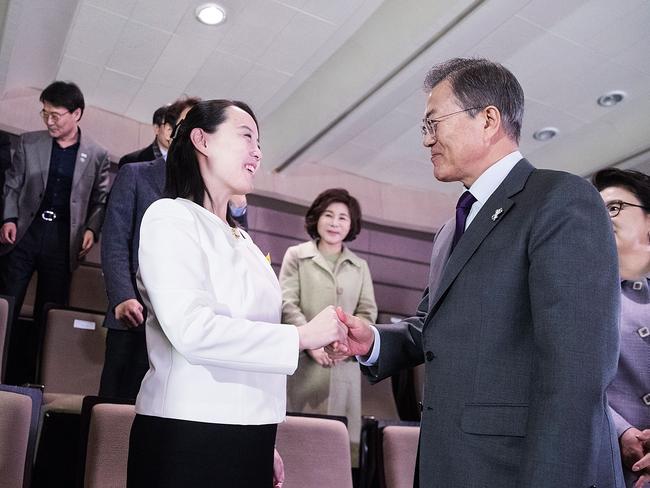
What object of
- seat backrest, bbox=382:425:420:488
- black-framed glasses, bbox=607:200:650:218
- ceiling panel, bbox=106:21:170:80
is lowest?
seat backrest, bbox=382:425:420:488

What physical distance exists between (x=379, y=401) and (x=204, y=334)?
71.7 inches

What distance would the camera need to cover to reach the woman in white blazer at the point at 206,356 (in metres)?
0.81

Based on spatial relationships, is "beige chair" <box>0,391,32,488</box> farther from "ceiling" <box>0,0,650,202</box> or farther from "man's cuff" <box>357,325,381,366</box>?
"ceiling" <box>0,0,650,202</box>

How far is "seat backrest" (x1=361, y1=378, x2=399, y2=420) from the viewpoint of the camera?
247 cm

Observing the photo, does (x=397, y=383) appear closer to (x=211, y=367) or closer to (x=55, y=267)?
(x=55, y=267)

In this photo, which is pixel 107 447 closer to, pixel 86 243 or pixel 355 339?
pixel 355 339

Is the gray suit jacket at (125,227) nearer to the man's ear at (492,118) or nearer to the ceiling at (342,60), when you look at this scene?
the man's ear at (492,118)

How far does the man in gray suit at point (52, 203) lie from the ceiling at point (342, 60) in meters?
0.56

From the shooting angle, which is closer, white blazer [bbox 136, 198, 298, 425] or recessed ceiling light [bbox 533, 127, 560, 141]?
white blazer [bbox 136, 198, 298, 425]

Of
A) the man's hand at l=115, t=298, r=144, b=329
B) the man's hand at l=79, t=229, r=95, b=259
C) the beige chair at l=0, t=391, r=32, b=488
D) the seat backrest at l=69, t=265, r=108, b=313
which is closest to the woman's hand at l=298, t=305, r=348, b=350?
the beige chair at l=0, t=391, r=32, b=488

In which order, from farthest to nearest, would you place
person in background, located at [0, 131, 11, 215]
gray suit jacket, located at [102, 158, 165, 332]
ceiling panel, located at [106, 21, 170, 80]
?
ceiling panel, located at [106, 21, 170, 80]
person in background, located at [0, 131, 11, 215]
gray suit jacket, located at [102, 158, 165, 332]

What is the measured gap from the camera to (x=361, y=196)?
3861 millimetres

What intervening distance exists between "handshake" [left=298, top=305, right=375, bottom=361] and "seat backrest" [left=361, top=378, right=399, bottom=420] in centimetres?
147

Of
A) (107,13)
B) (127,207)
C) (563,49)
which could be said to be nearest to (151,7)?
(107,13)
